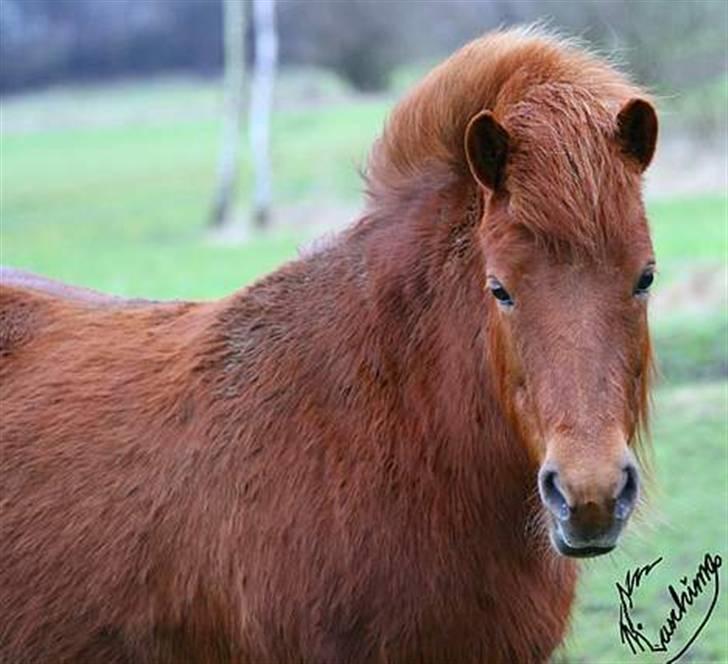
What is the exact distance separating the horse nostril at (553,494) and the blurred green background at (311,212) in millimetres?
905

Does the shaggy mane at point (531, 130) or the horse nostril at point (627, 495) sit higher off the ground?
the shaggy mane at point (531, 130)

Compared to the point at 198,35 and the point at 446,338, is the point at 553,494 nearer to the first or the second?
the point at 446,338

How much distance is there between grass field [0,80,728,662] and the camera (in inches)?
269

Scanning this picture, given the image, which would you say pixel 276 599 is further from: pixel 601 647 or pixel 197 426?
pixel 601 647

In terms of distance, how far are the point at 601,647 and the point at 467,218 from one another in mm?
2717

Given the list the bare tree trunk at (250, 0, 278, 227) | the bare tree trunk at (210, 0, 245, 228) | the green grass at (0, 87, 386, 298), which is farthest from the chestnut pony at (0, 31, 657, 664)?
the bare tree trunk at (210, 0, 245, 228)

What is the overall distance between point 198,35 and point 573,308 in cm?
1867

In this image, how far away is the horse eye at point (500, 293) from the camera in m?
3.63

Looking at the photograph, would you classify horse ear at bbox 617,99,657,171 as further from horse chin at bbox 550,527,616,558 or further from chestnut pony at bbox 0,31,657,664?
horse chin at bbox 550,527,616,558

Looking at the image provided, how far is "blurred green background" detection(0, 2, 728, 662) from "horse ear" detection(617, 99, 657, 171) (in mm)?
659

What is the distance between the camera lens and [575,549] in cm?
341

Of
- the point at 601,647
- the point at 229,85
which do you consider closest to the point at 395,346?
the point at 601,647

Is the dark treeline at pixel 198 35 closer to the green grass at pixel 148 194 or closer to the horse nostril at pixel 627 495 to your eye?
the green grass at pixel 148 194
